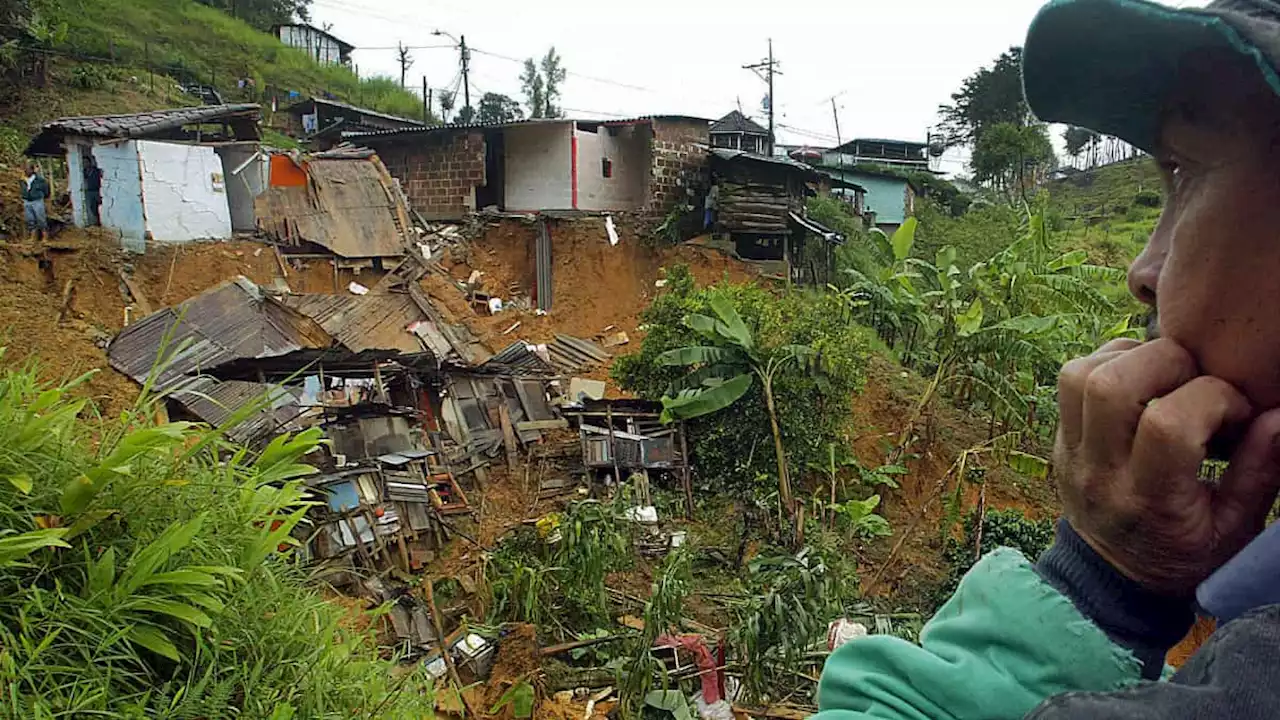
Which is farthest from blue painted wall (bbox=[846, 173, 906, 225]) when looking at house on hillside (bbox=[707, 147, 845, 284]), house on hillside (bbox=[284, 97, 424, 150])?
house on hillside (bbox=[284, 97, 424, 150])

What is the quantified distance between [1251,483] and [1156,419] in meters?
0.10

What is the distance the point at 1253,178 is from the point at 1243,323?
11 cm

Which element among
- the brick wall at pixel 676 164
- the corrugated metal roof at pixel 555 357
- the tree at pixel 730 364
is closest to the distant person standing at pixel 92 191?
the corrugated metal roof at pixel 555 357

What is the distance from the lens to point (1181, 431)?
1.94 ft

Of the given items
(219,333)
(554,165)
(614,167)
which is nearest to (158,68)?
(554,165)

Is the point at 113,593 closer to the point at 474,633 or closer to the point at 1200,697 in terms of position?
the point at 1200,697

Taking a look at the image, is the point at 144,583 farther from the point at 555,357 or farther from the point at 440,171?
the point at 440,171

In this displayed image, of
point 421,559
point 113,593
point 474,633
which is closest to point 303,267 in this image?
point 421,559

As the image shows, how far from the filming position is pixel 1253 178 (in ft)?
2.01

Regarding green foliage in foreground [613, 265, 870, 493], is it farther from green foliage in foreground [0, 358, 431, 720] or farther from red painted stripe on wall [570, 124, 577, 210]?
green foliage in foreground [0, 358, 431, 720]


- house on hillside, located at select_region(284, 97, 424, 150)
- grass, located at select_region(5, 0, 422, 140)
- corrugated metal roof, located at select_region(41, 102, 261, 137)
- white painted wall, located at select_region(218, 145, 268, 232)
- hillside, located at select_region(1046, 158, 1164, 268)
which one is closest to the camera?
corrugated metal roof, located at select_region(41, 102, 261, 137)

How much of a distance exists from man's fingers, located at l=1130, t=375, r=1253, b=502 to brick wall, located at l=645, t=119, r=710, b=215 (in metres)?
16.3

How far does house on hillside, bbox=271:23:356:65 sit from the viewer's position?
102ft

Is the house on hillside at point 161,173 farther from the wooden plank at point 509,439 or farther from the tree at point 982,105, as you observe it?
the tree at point 982,105
